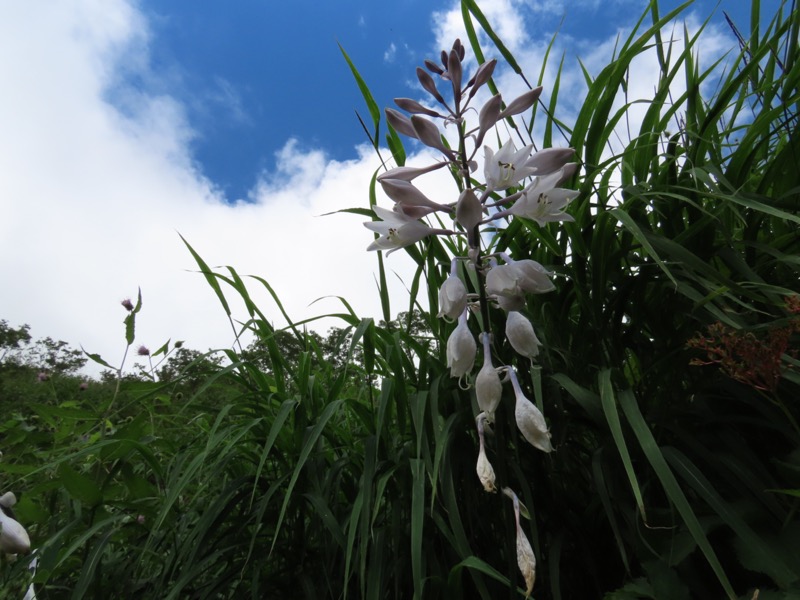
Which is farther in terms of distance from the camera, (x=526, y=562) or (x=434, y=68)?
(x=434, y=68)

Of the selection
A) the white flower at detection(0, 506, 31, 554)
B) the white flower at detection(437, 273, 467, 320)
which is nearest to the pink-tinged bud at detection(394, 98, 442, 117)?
the white flower at detection(437, 273, 467, 320)

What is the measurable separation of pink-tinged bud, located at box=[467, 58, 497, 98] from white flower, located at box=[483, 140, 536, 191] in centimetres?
14


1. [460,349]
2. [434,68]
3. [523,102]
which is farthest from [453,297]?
[434,68]

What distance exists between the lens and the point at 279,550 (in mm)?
1533

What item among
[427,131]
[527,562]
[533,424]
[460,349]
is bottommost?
[527,562]

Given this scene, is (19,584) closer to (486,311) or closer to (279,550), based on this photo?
(279,550)

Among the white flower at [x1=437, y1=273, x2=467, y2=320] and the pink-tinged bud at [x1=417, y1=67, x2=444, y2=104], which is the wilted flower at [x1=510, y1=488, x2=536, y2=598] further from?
the pink-tinged bud at [x1=417, y1=67, x2=444, y2=104]

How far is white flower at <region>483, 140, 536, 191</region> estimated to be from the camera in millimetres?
954

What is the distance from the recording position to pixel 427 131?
98 cm

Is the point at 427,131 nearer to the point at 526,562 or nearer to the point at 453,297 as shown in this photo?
the point at 453,297

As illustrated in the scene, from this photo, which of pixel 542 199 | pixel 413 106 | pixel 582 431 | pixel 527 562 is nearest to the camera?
pixel 527 562

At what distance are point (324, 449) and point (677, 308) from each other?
3.15 ft

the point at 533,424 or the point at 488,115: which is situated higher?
the point at 488,115

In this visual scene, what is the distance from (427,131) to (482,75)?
170mm
